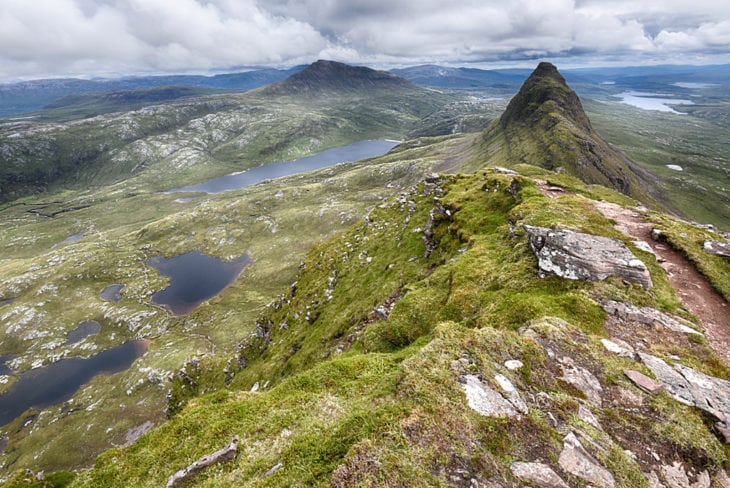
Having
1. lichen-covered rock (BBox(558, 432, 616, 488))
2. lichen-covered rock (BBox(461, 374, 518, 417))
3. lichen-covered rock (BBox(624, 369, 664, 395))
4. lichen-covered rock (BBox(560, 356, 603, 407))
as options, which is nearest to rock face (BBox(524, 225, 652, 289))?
lichen-covered rock (BBox(624, 369, 664, 395))

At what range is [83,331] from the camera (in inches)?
6531

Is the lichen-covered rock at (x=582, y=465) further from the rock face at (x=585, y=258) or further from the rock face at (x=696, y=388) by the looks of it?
the rock face at (x=585, y=258)

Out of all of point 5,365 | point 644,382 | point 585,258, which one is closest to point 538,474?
point 644,382

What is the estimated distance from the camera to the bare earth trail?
2044cm

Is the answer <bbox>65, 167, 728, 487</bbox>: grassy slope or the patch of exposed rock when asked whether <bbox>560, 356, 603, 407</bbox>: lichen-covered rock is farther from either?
the patch of exposed rock

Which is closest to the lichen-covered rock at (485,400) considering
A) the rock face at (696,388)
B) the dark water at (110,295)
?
the rock face at (696,388)

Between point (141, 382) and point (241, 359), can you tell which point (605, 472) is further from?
point (141, 382)

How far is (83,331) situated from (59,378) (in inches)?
1212

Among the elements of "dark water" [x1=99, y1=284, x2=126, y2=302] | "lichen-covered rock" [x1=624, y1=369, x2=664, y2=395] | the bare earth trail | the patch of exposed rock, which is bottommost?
"dark water" [x1=99, y1=284, x2=126, y2=302]

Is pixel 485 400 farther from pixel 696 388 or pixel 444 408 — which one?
pixel 696 388

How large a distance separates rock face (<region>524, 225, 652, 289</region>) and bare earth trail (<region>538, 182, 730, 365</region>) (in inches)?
160

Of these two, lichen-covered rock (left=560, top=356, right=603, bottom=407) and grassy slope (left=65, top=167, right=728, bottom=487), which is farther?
lichen-covered rock (left=560, top=356, right=603, bottom=407)

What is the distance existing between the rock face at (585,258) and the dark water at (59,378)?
17495 centimetres

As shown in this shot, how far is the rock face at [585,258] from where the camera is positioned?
23.4m
